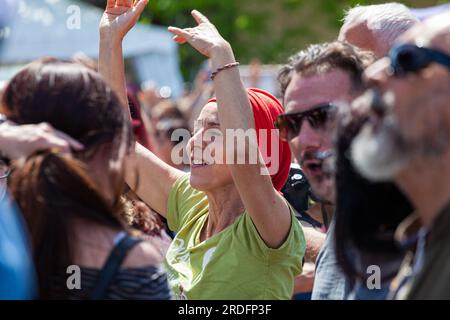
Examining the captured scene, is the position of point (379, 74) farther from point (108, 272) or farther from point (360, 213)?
point (108, 272)

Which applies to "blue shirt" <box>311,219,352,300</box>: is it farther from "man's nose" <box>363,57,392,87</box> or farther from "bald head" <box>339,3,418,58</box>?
"bald head" <box>339,3,418,58</box>

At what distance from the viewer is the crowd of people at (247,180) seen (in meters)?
1.81

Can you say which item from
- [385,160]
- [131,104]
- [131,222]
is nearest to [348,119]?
[385,160]

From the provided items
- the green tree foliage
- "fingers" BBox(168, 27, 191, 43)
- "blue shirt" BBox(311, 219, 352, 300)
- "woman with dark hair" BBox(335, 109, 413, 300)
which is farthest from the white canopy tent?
"woman with dark hair" BBox(335, 109, 413, 300)

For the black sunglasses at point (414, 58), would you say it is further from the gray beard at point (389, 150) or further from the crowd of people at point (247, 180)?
the gray beard at point (389, 150)

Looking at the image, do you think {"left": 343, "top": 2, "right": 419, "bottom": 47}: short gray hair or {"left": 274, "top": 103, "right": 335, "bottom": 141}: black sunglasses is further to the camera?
{"left": 343, "top": 2, "right": 419, "bottom": 47}: short gray hair

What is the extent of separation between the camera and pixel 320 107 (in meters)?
2.69

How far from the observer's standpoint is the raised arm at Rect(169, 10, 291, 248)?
2.75m

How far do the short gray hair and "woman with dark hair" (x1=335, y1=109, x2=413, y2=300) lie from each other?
1.70 metres

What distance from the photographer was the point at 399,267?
7.13ft

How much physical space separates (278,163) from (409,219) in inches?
44.3

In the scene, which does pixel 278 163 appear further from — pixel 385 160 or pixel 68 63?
pixel 385 160

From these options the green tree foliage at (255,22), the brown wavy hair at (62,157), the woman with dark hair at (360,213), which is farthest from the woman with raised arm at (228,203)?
the green tree foliage at (255,22)
